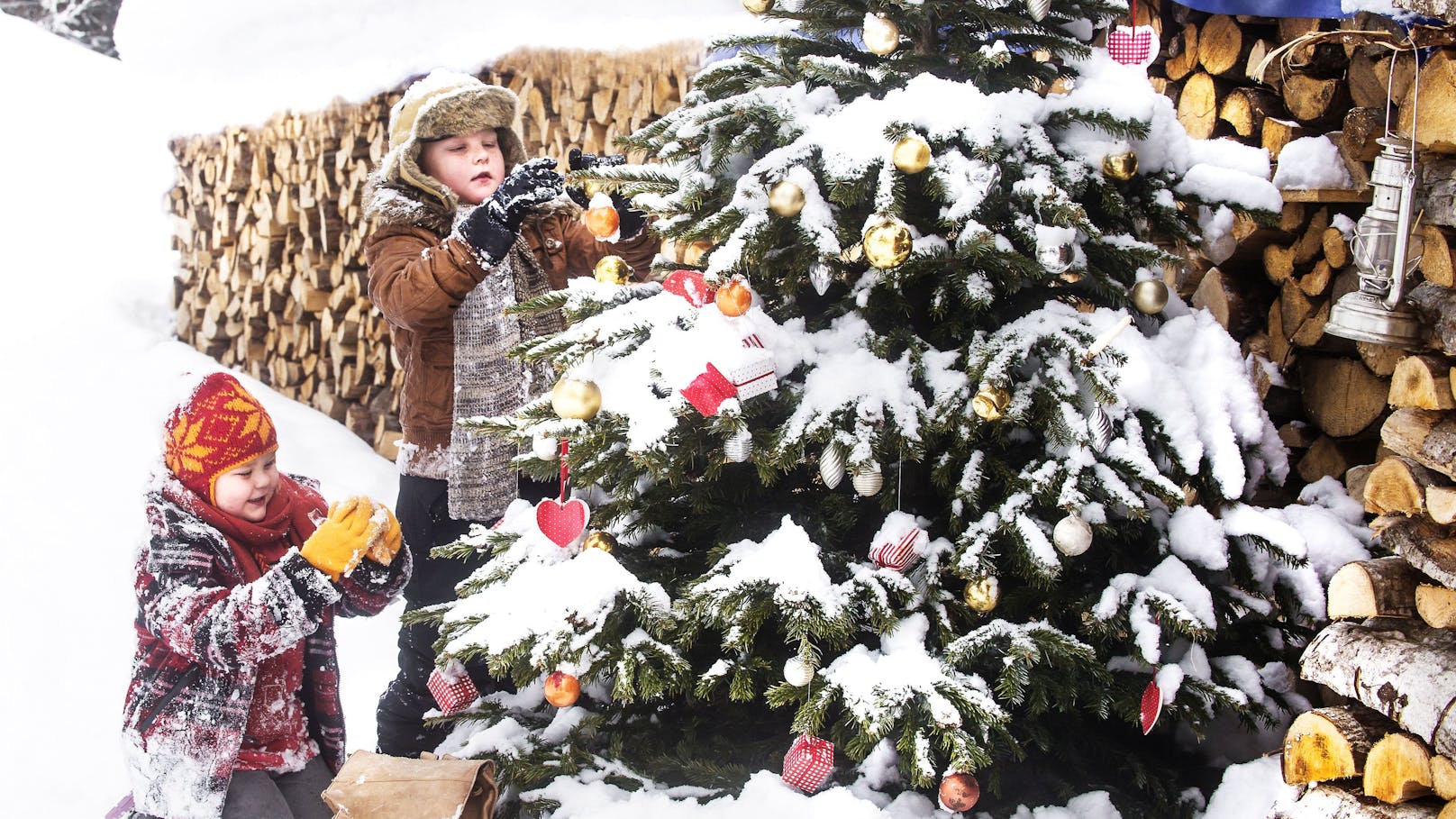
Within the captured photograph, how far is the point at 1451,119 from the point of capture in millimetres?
1563

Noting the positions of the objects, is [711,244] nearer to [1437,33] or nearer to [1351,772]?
[1437,33]

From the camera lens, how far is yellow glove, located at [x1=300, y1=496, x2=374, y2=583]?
2002 millimetres

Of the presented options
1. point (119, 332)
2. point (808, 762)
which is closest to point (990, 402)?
point (808, 762)

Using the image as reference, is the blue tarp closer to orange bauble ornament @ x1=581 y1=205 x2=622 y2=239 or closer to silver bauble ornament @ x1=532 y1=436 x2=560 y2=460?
orange bauble ornament @ x1=581 y1=205 x2=622 y2=239

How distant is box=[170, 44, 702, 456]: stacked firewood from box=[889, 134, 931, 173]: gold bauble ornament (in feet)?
8.11

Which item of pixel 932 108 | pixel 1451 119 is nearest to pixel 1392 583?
pixel 1451 119

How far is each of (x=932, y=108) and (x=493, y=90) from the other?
4.32 feet

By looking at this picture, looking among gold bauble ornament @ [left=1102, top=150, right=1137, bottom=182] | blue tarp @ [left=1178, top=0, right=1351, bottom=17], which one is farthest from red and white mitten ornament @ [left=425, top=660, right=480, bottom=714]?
blue tarp @ [left=1178, top=0, right=1351, bottom=17]

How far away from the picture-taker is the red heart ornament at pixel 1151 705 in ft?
5.45

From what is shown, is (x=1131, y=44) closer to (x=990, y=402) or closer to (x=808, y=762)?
(x=990, y=402)

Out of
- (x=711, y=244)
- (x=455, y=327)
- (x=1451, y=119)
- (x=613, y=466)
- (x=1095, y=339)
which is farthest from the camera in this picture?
(x=455, y=327)

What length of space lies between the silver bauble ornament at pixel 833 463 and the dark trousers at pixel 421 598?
113cm

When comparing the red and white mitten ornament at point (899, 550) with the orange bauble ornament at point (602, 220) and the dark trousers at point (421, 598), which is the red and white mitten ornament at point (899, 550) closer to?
the orange bauble ornament at point (602, 220)

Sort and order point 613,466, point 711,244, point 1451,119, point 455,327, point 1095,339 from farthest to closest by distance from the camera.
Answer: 1. point 455,327
2. point 711,244
3. point 613,466
4. point 1095,339
5. point 1451,119
